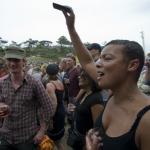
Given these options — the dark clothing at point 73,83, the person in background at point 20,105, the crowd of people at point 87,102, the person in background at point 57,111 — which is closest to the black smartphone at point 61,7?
the crowd of people at point 87,102

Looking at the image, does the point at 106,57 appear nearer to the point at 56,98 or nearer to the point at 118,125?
the point at 118,125

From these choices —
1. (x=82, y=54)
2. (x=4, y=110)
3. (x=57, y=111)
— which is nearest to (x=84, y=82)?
(x=82, y=54)

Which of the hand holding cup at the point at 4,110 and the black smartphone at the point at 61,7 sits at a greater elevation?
the black smartphone at the point at 61,7

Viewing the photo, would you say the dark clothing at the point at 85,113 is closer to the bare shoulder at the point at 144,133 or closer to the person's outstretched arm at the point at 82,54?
the person's outstretched arm at the point at 82,54

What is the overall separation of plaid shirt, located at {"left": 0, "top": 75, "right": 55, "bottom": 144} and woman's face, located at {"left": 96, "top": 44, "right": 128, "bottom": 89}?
2.25 meters

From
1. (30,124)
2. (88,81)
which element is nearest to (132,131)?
(88,81)

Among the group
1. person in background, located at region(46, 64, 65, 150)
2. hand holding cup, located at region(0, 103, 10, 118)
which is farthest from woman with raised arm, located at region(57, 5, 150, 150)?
person in background, located at region(46, 64, 65, 150)

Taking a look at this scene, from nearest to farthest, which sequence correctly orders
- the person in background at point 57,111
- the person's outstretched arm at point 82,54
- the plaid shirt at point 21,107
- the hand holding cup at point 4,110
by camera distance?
the person's outstretched arm at point 82,54 → the hand holding cup at point 4,110 → the plaid shirt at point 21,107 → the person in background at point 57,111

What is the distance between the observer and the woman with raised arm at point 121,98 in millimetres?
2217

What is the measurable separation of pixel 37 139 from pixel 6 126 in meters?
0.40

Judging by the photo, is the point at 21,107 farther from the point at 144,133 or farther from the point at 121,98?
the point at 144,133

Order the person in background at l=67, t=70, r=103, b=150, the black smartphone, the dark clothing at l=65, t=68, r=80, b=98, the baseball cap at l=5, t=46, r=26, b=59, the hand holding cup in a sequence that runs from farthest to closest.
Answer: the dark clothing at l=65, t=68, r=80, b=98 → the baseball cap at l=5, t=46, r=26, b=59 → the hand holding cup → the person in background at l=67, t=70, r=103, b=150 → the black smartphone

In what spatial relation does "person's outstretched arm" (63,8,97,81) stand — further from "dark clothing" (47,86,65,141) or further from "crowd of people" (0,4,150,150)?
"dark clothing" (47,86,65,141)

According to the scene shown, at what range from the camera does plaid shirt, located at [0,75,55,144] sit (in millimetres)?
4547
